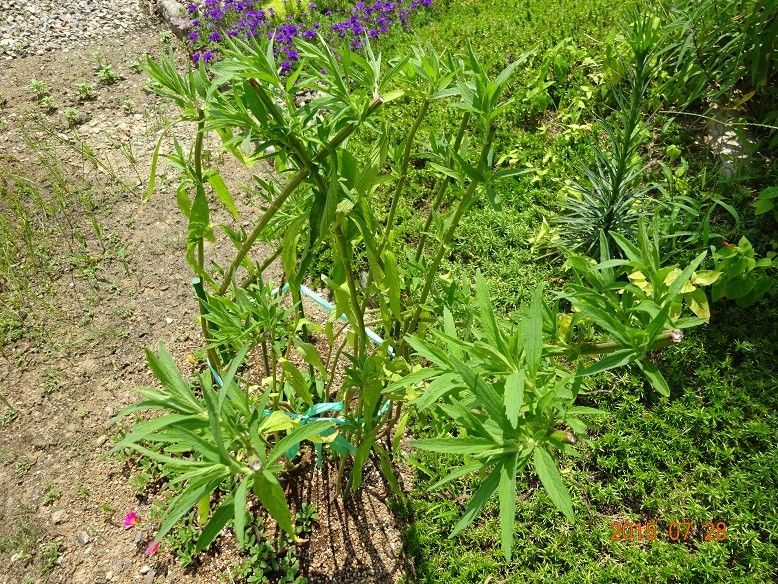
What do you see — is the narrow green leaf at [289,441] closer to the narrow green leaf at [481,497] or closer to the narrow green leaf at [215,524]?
the narrow green leaf at [215,524]

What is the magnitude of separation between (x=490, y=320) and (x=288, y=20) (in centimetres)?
445

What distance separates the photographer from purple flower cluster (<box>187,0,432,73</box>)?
4.78m

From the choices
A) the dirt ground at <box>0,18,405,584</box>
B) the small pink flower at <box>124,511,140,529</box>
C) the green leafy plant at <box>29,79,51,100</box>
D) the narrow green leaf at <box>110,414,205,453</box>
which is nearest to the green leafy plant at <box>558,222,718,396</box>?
the narrow green leaf at <box>110,414,205,453</box>

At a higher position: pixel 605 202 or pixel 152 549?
pixel 605 202

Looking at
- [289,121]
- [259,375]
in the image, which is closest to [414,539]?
[259,375]

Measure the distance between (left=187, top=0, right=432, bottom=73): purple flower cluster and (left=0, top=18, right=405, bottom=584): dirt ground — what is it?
3.58ft

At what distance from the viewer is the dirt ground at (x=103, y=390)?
2.23 metres

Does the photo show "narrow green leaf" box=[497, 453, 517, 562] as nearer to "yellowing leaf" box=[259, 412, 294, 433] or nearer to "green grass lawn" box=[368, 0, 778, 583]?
"yellowing leaf" box=[259, 412, 294, 433]

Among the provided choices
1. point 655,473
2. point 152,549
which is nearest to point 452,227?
point 655,473

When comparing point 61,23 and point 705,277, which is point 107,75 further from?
point 705,277

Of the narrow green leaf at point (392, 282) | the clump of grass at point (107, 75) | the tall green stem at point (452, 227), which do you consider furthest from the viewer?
the clump of grass at point (107, 75)

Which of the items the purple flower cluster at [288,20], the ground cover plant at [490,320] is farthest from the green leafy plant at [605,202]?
the purple flower cluster at [288,20]
